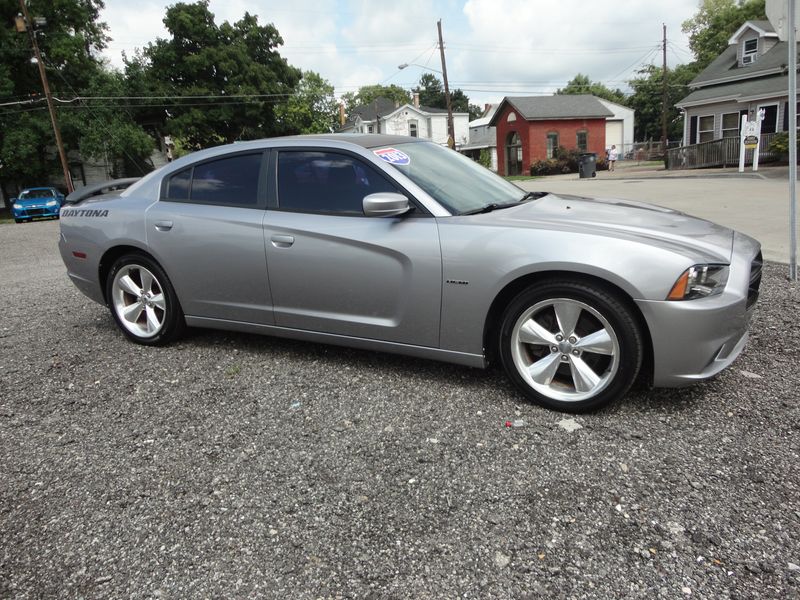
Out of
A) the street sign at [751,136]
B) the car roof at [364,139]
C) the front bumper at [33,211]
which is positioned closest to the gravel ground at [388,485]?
the car roof at [364,139]

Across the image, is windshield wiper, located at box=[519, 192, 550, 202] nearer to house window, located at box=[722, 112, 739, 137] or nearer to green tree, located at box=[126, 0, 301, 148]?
house window, located at box=[722, 112, 739, 137]

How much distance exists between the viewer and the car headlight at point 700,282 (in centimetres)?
276

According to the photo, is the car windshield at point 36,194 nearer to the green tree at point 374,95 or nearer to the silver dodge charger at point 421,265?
the silver dodge charger at point 421,265

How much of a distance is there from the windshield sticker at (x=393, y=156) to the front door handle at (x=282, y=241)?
2.54 ft

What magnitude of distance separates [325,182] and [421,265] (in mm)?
940

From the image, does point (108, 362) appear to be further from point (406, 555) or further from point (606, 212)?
point (606, 212)

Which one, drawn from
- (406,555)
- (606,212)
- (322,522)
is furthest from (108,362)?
(606,212)

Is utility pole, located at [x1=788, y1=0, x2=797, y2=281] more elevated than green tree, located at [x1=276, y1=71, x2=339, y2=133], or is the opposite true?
green tree, located at [x1=276, y1=71, x2=339, y2=133]

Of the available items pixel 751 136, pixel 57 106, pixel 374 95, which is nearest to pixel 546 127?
pixel 751 136

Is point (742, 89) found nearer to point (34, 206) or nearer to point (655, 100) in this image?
point (34, 206)

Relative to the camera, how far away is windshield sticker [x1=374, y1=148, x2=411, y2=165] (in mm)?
3596

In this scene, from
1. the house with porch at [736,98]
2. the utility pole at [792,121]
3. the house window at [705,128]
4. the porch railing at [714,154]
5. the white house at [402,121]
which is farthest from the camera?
the white house at [402,121]

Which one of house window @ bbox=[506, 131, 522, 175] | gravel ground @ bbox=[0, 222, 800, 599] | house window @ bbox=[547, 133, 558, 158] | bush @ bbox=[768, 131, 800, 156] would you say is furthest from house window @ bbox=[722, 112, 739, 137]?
gravel ground @ bbox=[0, 222, 800, 599]

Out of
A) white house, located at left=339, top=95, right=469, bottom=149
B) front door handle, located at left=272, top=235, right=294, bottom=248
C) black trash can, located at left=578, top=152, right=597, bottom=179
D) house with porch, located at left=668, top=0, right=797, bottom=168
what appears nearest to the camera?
front door handle, located at left=272, top=235, right=294, bottom=248
